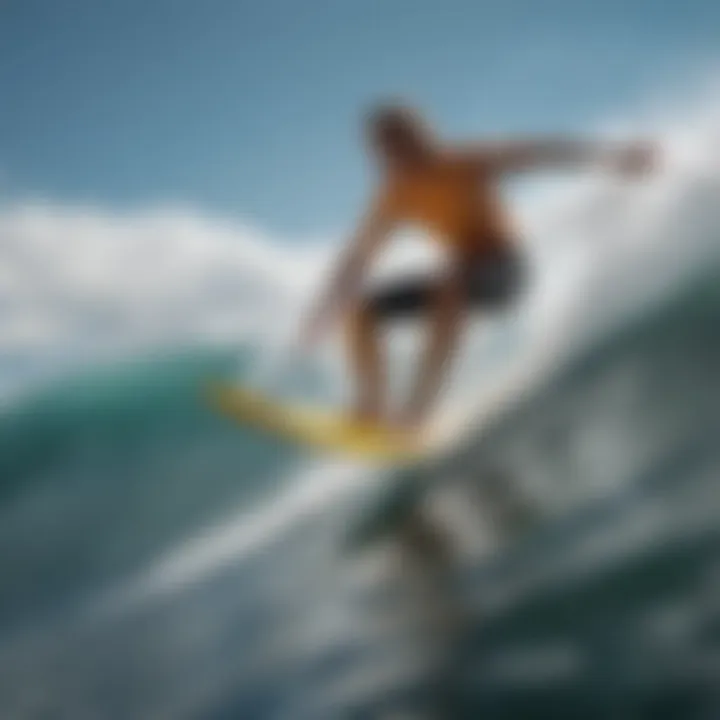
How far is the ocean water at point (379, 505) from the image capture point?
1521 millimetres

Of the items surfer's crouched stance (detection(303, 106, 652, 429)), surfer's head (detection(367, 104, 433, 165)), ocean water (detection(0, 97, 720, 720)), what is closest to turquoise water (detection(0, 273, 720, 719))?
ocean water (detection(0, 97, 720, 720))

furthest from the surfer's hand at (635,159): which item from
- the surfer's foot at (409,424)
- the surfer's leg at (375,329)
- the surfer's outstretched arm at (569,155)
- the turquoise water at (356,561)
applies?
the surfer's foot at (409,424)

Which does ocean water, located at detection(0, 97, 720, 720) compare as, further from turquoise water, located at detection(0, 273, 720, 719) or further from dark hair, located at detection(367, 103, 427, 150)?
dark hair, located at detection(367, 103, 427, 150)

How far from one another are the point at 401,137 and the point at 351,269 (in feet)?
0.61

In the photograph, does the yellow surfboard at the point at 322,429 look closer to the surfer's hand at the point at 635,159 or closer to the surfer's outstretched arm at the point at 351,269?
the surfer's outstretched arm at the point at 351,269

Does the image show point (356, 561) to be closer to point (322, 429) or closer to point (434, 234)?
point (322, 429)

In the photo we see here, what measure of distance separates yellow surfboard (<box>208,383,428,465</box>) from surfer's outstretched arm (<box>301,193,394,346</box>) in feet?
0.33

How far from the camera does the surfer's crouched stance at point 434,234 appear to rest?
5.55ft

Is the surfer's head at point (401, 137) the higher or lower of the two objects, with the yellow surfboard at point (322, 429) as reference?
higher

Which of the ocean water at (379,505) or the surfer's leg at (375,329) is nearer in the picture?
the ocean water at (379,505)

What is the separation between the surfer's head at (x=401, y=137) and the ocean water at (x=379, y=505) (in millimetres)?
173

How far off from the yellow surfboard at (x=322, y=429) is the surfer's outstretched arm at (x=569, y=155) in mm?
374

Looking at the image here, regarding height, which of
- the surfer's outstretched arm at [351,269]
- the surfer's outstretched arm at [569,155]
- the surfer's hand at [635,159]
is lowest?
the surfer's hand at [635,159]

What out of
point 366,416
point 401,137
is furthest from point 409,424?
point 401,137
